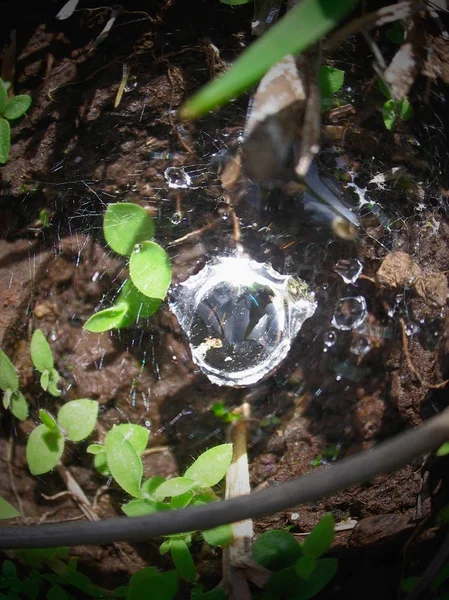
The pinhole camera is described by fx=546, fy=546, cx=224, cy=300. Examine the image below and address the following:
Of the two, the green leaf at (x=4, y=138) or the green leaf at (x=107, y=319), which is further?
the green leaf at (x=4, y=138)

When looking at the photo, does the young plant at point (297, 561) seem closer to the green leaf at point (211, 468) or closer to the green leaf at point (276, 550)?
the green leaf at point (276, 550)

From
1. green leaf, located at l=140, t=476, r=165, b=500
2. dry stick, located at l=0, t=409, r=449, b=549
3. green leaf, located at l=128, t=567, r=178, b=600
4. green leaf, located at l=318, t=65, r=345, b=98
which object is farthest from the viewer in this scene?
green leaf, located at l=318, t=65, r=345, b=98

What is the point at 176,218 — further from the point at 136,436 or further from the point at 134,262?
the point at 136,436

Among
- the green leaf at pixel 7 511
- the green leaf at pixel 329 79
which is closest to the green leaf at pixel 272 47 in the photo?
the green leaf at pixel 329 79

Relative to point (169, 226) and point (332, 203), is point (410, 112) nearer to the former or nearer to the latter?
point (332, 203)

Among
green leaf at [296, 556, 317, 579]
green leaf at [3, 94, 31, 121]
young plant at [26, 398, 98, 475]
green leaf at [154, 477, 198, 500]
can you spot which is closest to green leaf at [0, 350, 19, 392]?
young plant at [26, 398, 98, 475]

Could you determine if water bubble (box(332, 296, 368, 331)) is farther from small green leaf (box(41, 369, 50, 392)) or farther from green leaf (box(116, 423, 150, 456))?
small green leaf (box(41, 369, 50, 392))
